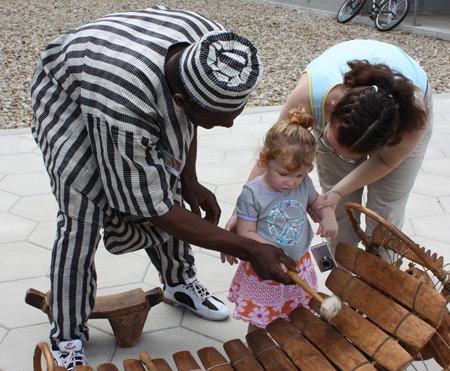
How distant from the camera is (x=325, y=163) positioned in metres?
2.29

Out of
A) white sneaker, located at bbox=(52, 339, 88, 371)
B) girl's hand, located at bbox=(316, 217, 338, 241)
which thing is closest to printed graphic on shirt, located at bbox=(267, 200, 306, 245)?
girl's hand, located at bbox=(316, 217, 338, 241)

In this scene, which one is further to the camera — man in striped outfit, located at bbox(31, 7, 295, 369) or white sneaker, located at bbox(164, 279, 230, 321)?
white sneaker, located at bbox(164, 279, 230, 321)

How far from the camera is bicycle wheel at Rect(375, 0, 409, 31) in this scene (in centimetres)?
838

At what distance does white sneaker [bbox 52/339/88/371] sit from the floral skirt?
22.7 inches

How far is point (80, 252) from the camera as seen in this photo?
71.2 inches

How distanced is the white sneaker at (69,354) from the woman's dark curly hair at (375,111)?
1173 mm

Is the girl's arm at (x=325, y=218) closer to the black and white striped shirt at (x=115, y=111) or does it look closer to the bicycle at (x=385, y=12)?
the black and white striped shirt at (x=115, y=111)

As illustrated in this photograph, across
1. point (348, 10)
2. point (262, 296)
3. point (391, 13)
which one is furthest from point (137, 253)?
point (348, 10)

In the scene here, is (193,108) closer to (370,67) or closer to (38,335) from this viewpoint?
(370,67)

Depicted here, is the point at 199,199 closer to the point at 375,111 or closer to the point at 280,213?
the point at 280,213

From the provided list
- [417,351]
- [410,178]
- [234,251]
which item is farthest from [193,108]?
[410,178]

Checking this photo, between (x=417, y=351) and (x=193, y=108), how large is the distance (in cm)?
89

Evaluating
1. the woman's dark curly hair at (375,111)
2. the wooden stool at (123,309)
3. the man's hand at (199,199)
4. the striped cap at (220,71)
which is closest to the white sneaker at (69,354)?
the wooden stool at (123,309)

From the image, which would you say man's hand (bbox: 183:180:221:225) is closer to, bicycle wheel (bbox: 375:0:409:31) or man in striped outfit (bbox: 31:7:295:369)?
man in striped outfit (bbox: 31:7:295:369)
